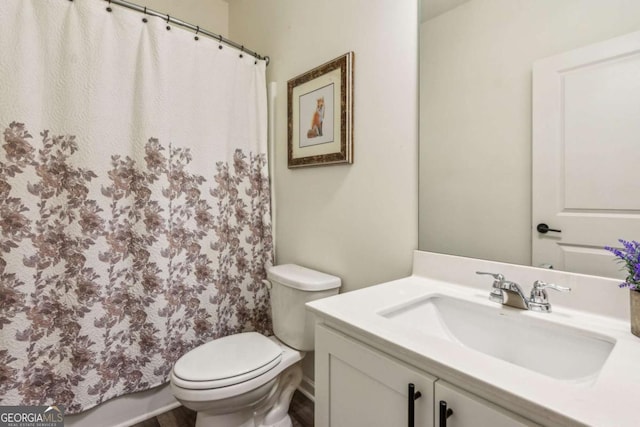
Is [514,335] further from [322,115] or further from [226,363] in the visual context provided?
[322,115]

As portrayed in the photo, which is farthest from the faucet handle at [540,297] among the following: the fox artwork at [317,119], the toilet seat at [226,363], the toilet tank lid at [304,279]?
the fox artwork at [317,119]

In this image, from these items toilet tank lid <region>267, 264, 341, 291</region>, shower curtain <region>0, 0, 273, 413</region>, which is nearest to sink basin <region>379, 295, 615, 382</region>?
Result: toilet tank lid <region>267, 264, 341, 291</region>

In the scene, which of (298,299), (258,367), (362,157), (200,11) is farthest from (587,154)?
(200,11)

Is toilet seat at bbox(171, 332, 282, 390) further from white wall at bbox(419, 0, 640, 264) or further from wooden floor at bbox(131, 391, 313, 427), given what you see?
white wall at bbox(419, 0, 640, 264)

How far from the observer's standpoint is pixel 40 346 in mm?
1186

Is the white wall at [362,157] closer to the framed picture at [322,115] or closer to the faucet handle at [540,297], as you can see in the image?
the framed picture at [322,115]

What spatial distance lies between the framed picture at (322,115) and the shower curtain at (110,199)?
34cm

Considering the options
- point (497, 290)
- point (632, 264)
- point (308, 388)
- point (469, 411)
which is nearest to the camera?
point (469, 411)

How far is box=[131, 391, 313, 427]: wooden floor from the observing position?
1.45 metres

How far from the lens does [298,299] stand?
54.4 inches

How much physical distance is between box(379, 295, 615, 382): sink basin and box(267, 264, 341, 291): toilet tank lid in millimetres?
507

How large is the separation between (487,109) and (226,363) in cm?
137

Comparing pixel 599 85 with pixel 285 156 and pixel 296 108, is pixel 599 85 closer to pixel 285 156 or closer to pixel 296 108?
pixel 296 108

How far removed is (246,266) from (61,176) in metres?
0.94
